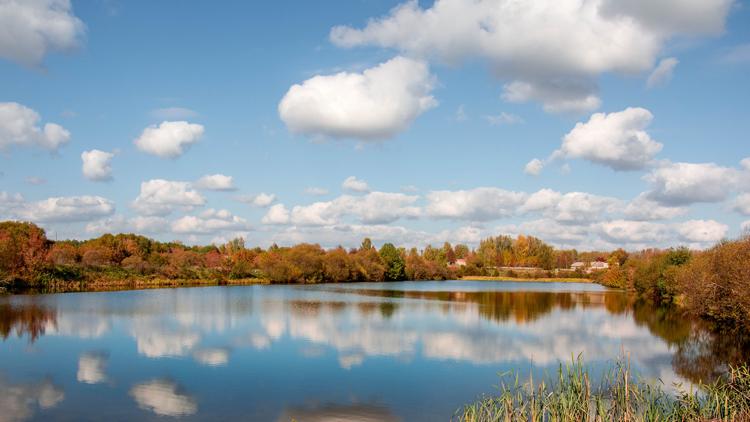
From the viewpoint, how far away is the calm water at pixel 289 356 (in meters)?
13.6

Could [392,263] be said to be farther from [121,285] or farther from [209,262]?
[121,285]

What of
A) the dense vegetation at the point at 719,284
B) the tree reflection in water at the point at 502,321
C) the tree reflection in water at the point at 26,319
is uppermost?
the dense vegetation at the point at 719,284

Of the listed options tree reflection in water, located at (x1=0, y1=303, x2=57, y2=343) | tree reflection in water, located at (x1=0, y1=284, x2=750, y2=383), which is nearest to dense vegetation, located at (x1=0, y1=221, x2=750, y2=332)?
tree reflection in water, located at (x1=0, y1=284, x2=750, y2=383)

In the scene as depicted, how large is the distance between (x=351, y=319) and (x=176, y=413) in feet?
60.5

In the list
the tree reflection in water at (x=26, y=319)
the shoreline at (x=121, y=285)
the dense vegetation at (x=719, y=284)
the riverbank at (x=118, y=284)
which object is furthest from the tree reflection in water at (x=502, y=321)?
the riverbank at (x=118, y=284)

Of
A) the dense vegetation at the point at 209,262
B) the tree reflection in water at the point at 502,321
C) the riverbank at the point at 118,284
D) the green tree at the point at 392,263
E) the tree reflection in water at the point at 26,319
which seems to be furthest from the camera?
the green tree at the point at 392,263

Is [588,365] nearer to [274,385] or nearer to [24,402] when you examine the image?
[274,385]

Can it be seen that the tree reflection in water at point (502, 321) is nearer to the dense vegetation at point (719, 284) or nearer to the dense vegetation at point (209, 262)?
the dense vegetation at point (719, 284)

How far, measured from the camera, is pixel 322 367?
18234 mm

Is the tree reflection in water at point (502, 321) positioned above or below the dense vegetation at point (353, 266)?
below

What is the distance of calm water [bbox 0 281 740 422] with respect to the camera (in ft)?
44.6

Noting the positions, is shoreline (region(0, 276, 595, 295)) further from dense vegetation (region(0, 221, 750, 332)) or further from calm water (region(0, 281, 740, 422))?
calm water (region(0, 281, 740, 422))

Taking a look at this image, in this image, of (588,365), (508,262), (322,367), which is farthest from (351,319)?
(508,262)

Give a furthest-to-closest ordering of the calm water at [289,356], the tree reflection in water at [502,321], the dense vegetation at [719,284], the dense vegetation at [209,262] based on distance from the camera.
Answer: the dense vegetation at [209,262], the dense vegetation at [719,284], the tree reflection in water at [502,321], the calm water at [289,356]
